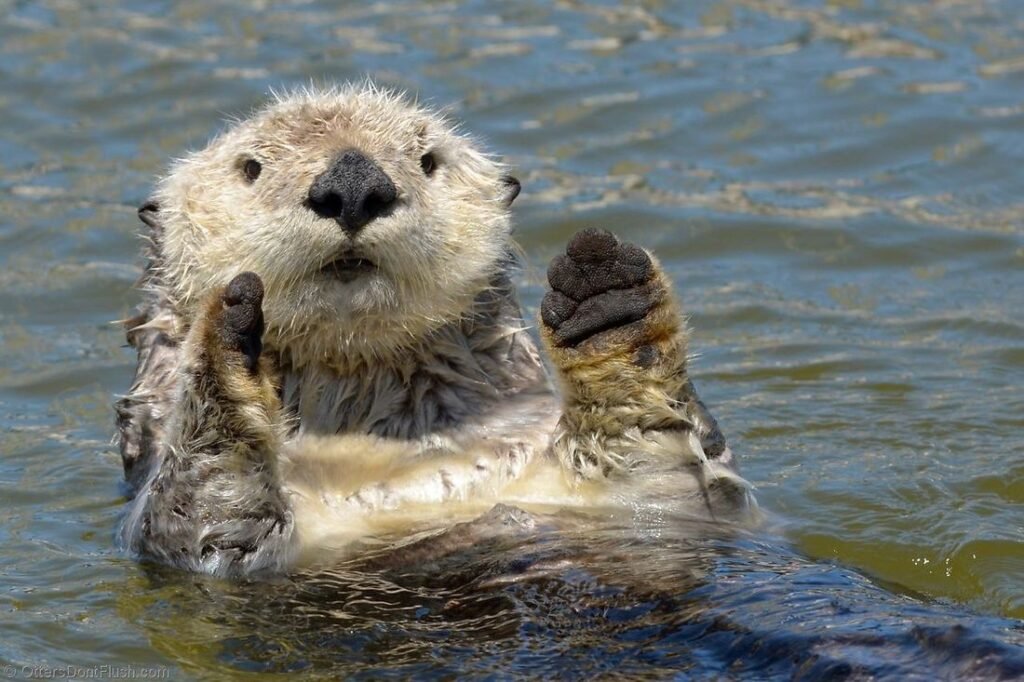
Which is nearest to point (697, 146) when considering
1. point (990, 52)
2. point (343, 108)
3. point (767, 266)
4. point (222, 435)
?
point (767, 266)

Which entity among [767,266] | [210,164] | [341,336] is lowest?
[767,266]

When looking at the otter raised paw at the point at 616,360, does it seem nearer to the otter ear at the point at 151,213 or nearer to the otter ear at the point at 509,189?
the otter ear at the point at 509,189

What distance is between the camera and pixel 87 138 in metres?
9.71

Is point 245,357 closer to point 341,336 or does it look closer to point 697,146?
point 341,336

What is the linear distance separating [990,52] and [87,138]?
5473 millimetres

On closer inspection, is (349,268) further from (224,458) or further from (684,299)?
(684,299)

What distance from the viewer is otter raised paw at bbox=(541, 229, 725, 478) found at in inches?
180

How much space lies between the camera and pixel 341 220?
430 cm

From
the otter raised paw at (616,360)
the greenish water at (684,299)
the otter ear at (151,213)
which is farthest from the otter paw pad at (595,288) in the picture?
the otter ear at (151,213)

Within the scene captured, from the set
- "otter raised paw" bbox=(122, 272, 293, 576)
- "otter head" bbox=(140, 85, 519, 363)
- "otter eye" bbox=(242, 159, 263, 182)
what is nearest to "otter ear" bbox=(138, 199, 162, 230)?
"otter head" bbox=(140, 85, 519, 363)

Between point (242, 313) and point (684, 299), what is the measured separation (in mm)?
3853

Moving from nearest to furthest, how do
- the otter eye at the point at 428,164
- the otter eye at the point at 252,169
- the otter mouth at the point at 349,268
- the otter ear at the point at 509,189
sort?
the otter mouth at the point at 349,268 → the otter eye at the point at 252,169 → the otter eye at the point at 428,164 → the otter ear at the point at 509,189

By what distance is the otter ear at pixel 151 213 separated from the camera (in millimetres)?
5207

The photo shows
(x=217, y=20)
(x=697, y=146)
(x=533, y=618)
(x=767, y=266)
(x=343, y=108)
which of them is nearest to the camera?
(x=533, y=618)
